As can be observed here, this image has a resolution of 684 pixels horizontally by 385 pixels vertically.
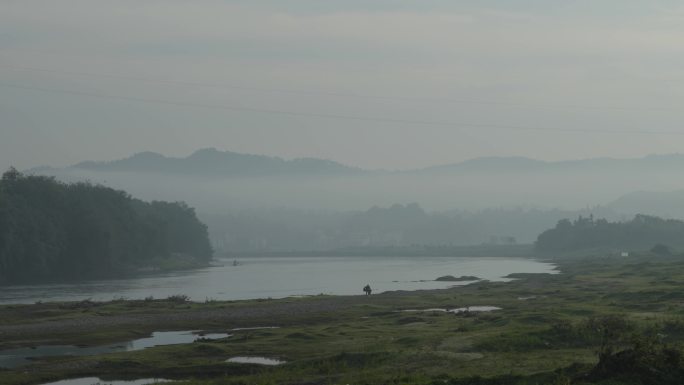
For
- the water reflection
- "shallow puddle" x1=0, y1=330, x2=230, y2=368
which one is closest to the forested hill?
"shallow puddle" x1=0, y1=330, x2=230, y2=368

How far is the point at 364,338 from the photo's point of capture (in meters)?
46.8

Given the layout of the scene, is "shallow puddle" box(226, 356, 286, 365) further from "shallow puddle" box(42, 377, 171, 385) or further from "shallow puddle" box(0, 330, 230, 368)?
"shallow puddle" box(0, 330, 230, 368)

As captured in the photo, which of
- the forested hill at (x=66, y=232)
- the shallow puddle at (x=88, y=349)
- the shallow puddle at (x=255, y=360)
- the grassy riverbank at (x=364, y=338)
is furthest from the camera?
the forested hill at (x=66, y=232)

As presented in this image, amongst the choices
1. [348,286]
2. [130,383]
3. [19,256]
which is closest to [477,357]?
[130,383]

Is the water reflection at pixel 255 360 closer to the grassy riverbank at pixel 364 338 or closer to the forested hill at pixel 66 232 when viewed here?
the grassy riverbank at pixel 364 338

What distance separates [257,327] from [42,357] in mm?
16323

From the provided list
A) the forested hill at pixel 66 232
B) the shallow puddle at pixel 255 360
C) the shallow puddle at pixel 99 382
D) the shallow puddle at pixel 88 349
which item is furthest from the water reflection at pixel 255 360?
the forested hill at pixel 66 232

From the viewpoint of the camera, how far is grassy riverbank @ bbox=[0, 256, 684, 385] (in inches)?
1340

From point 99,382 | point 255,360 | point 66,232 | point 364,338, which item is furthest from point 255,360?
point 66,232

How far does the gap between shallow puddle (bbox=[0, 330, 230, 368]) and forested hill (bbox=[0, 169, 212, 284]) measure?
85.0 metres

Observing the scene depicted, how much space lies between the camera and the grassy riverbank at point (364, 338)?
34031mm

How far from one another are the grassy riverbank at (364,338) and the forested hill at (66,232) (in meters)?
65.0

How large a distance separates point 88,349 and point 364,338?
1441 centimetres

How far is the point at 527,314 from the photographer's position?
52719mm
